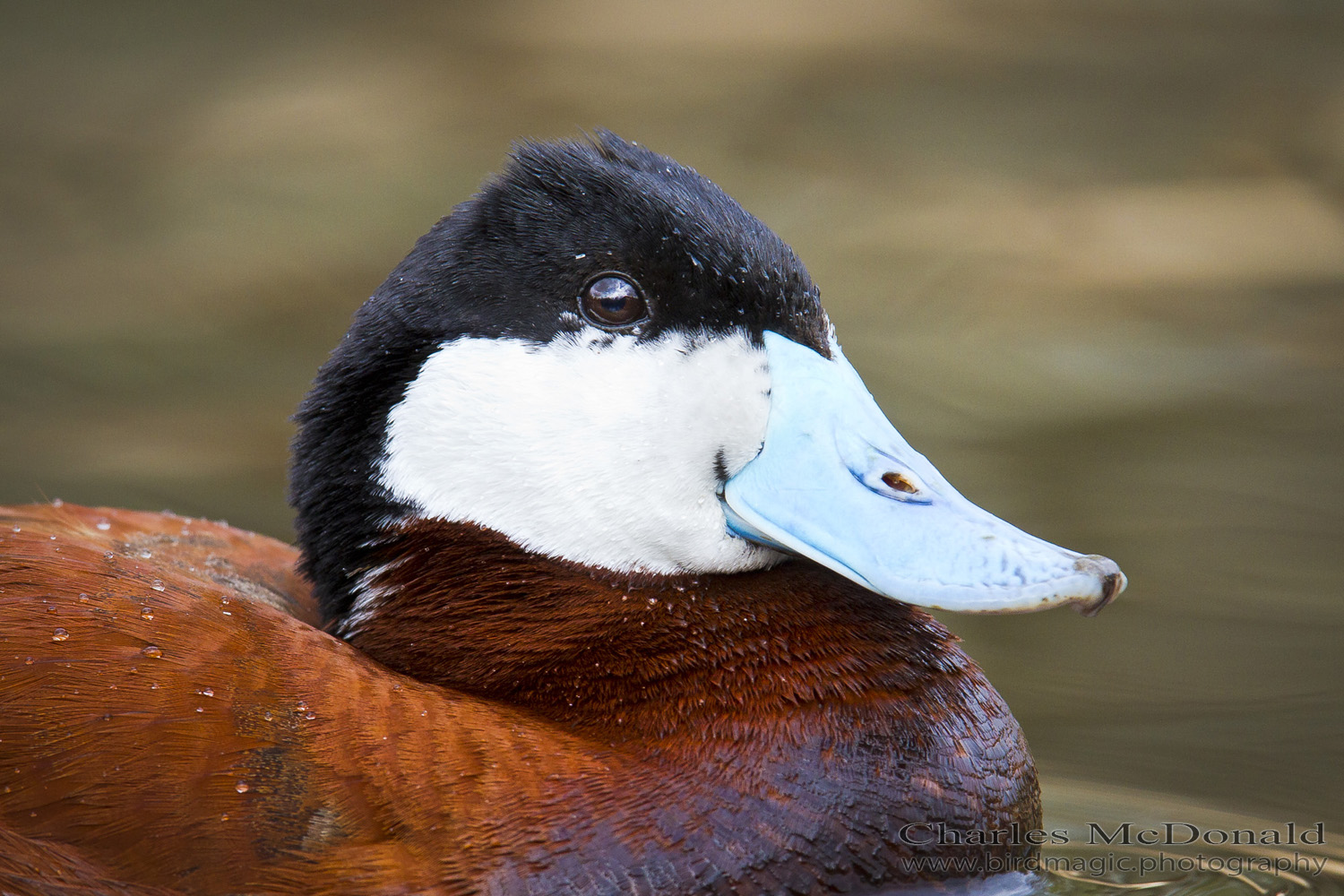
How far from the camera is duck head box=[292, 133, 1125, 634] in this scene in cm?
245

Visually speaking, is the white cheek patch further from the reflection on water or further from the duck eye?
the reflection on water

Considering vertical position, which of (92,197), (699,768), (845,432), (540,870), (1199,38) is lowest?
(540,870)

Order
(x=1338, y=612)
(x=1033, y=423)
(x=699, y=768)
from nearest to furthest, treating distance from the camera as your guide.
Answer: (x=699, y=768) < (x=1338, y=612) < (x=1033, y=423)

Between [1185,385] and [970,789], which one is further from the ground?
[1185,385]

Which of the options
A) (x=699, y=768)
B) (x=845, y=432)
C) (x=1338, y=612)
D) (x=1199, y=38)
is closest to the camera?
(x=699, y=768)

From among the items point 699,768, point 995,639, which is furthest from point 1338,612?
point 699,768

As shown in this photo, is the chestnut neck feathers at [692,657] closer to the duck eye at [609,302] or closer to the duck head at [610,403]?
the duck head at [610,403]

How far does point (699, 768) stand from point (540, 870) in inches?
11.2

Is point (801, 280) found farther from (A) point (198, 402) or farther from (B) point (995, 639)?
(A) point (198, 402)

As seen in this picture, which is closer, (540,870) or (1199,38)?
(540,870)

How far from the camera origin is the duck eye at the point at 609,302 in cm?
247

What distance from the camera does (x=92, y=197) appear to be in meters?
6.12

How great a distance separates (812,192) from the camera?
19.6ft

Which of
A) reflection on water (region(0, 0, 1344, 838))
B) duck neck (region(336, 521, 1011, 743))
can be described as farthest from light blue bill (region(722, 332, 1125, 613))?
reflection on water (region(0, 0, 1344, 838))
